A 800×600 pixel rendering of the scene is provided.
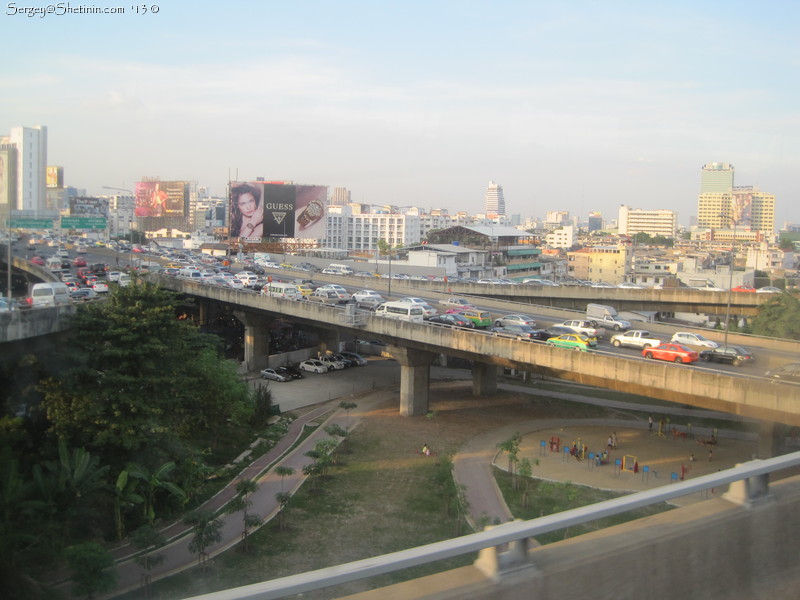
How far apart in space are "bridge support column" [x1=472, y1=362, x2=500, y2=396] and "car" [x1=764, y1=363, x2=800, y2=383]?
11.8 metres

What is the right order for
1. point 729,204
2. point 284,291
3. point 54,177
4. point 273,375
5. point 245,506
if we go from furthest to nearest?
point 729,204 < point 54,177 < point 284,291 < point 273,375 < point 245,506

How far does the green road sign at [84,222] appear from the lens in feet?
104

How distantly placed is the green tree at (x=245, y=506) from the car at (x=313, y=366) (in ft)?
53.3

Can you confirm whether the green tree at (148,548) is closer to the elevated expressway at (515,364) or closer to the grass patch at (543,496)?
the grass patch at (543,496)

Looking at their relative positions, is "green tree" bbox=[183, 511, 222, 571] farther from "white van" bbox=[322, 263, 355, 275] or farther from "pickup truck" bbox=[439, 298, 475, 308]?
"white van" bbox=[322, 263, 355, 275]

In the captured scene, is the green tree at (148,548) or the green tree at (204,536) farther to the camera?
the green tree at (204,536)

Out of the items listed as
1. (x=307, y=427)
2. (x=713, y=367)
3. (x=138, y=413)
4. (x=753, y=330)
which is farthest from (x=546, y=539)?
(x=753, y=330)

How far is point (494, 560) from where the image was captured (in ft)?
7.96

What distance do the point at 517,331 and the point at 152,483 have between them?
12.3 metres

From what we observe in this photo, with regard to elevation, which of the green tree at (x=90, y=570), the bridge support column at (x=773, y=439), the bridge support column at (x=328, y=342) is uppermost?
the bridge support column at (x=773, y=439)

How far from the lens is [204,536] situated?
35.9 ft

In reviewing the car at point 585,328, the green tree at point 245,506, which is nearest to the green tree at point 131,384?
the green tree at point 245,506

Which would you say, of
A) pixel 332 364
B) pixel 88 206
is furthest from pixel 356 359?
pixel 88 206

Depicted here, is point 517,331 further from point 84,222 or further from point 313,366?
point 84,222
